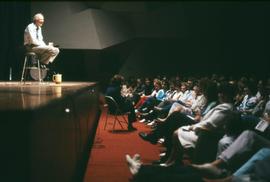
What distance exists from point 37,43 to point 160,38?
837 centimetres

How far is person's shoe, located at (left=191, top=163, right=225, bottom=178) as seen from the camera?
121 inches

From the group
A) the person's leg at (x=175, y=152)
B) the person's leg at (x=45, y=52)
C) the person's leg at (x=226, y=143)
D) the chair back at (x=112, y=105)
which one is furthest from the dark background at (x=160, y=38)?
the person's leg at (x=226, y=143)

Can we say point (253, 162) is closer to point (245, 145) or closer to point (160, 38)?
point (245, 145)

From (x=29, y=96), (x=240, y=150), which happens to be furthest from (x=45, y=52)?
(x=240, y=150)

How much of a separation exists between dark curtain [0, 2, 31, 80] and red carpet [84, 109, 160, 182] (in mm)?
2709

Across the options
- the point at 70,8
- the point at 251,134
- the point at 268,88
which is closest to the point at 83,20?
the point at 70,8

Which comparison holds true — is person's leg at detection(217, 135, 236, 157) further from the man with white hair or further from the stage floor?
the man with white hair

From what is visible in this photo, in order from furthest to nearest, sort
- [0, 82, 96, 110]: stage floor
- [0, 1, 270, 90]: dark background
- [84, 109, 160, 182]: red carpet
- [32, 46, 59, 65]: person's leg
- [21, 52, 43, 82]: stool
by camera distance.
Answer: [0, 1, 270, 90]: dark background, [21, 52, 43, 82]: stool, [32, 46, 59, 65]: person's leg, [84, 109, 160, 182]: red carpet, [0, 82, 96, 110]: stage floor

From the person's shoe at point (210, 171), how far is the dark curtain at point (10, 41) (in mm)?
6588

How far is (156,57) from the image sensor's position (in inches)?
557

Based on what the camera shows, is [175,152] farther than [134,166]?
Yes

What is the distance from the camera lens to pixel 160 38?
13.5 meters

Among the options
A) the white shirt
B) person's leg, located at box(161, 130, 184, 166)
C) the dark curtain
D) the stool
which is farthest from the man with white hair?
the dark curtain

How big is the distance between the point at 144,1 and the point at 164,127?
878cm
